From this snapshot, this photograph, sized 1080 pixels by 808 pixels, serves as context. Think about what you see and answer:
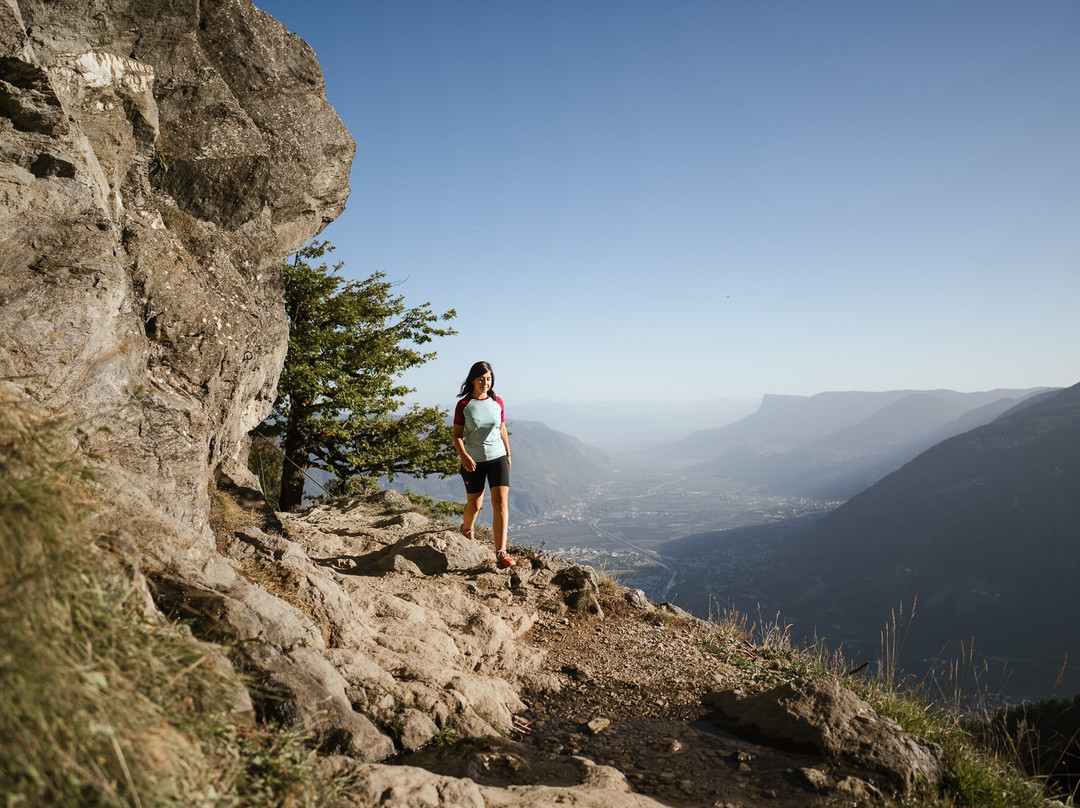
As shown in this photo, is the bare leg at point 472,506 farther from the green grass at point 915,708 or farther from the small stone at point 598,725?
the small stone at point 598,725

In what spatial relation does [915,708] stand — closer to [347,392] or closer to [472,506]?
[472,506]

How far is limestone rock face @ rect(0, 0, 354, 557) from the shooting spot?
5262mm

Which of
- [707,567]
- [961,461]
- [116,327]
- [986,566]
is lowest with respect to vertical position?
[707,567]

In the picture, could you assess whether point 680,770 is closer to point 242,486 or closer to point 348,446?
point 242,486

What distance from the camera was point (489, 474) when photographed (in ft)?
27.9

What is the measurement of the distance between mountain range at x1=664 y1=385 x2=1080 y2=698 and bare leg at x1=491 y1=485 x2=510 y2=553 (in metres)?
121

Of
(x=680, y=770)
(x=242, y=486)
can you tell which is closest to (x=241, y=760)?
(x=680, y=770)

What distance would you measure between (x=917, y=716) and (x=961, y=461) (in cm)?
22105

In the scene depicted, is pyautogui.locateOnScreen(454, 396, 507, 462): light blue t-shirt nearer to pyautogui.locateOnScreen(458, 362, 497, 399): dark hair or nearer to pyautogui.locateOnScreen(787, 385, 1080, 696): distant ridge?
pyautogui.locateOnScreen(458, 362, 497, 399): dark hair

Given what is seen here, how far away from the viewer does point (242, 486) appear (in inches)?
391

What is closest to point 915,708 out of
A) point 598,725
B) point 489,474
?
point 598,725

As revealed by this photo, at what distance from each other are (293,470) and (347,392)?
3530 mm

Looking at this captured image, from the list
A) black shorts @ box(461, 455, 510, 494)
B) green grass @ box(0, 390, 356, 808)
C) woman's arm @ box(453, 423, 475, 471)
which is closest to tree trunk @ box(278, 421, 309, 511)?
black shorts @ box(461, 455, 510, 494)

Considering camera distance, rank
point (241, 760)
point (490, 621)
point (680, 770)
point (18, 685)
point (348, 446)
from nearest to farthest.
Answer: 1. point (18, 685)
2. point (241, 760)
3. point (680, 770)
4. point (490, 621)
5. point (348, 446)
